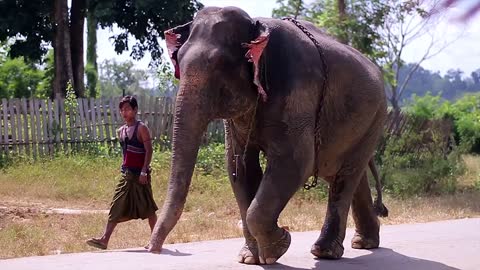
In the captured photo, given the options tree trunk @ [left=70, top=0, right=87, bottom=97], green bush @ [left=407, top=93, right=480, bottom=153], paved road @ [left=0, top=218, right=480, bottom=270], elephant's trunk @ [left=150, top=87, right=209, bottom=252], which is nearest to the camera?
elephant's trunk @ [left=150, top=87, right=209, bottom=252]

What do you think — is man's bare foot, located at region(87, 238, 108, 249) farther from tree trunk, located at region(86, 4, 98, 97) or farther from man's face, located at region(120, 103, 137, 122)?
tree trunk, located at region(86, 4, 98, 97)

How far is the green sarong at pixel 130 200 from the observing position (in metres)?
7.62

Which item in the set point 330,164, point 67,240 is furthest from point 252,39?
point 67,240

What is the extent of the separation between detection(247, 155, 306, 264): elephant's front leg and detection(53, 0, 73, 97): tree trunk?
51.8ft

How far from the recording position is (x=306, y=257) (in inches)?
254

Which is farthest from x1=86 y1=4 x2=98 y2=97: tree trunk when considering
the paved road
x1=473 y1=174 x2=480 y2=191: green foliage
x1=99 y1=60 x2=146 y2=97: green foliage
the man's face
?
x1=99 y1=60 x2=146 y2=97: green foliage

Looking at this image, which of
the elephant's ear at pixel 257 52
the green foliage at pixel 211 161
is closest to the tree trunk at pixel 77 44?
the green foliage at pixel 211 161

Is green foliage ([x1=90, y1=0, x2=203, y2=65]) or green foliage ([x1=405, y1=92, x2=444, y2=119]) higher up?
green foliage ([x1=90, y1=0, x2=203, y2=65])

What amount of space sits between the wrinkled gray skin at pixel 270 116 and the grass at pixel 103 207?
2749 mm

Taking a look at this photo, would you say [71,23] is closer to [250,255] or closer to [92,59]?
[92,59]

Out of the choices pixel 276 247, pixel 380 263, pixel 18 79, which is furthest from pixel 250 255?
pixel 18 79

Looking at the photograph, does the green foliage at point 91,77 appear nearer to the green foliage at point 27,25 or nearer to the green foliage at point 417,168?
the green foliage at point 27,25

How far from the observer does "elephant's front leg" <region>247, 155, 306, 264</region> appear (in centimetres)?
539

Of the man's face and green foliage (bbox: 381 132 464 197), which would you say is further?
green foliage (bbox: 381 132 464 197)
